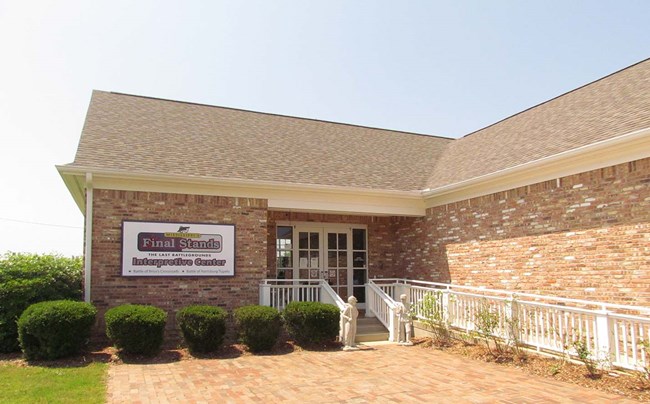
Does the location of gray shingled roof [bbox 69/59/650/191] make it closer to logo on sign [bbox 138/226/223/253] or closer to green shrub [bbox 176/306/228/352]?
logo on sign [bbox 138/226/223/253]

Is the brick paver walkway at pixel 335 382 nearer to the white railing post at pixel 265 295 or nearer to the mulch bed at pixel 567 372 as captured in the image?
the mulch bed at pixel 567 372

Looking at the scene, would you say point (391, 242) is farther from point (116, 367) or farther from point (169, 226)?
point (116, 367)

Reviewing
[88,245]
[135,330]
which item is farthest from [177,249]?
[135,330]

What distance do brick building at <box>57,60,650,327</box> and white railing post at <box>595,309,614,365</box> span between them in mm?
976

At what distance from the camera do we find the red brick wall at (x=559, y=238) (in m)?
8.04

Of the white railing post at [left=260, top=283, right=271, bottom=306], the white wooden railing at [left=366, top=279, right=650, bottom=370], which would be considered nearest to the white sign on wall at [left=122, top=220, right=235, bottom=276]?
the white railing post at [left=260, top=283, right=271, bottom=306]

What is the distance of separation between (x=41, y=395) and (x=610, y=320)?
7889 mm

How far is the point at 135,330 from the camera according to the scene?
344 inches

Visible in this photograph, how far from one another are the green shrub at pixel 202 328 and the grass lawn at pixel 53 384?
1542 millimetres

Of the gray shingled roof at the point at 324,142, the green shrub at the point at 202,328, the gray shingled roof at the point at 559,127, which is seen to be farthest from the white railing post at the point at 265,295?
the gray shingled roof at the point at 559,127

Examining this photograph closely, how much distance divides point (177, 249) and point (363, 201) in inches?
188

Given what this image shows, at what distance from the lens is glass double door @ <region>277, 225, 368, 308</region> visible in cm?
1368

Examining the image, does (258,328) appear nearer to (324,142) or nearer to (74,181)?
(74,181)

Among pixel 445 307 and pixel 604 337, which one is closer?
pixel 604 337
